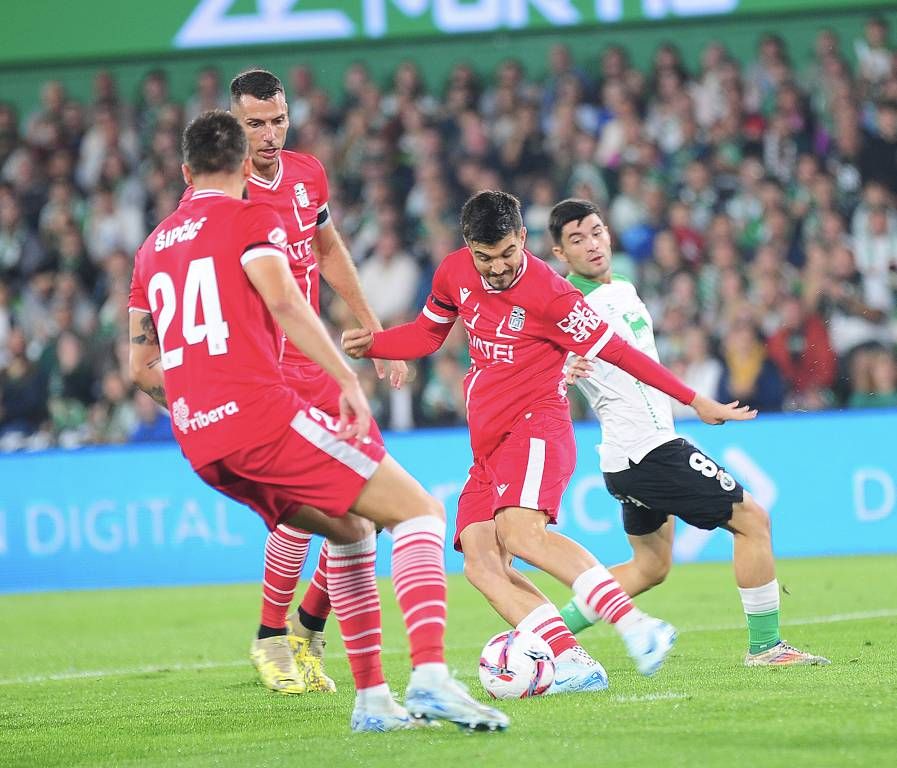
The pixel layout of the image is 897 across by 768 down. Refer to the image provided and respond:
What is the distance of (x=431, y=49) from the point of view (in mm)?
18562

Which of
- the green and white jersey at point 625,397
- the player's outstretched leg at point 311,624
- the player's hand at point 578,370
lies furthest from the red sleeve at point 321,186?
the player's outstretched leg at point 311,624

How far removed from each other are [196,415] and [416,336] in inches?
76.8

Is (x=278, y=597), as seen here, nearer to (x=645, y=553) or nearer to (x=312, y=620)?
(x=312, y=620)

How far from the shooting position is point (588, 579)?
19.2ft

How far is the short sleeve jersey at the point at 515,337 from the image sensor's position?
6145mm

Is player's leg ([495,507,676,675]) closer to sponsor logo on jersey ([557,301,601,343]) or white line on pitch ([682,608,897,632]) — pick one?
sponsor logo on jersey ([557,301,601,343])

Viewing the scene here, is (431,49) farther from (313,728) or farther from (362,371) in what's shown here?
(313,728)

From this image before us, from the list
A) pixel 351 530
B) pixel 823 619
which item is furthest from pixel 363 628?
pixel 823 619

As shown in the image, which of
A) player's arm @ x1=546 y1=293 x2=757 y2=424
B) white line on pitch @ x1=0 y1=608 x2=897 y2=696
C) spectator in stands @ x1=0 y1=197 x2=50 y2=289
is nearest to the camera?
player's arm @ x1=546 y1=293 x2=757 y2=424

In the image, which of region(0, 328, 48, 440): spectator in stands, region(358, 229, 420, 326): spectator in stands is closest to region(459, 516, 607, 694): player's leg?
region(358, 229, 420, 326): spectator in stands

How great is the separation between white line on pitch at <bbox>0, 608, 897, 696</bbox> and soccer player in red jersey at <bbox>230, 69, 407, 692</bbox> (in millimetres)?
1096

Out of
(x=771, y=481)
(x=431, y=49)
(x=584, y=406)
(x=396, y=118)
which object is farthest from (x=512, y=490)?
(x=431, y=49)

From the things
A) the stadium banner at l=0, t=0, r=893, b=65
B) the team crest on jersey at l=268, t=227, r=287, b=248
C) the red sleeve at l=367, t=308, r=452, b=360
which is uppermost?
the stadium banner at l=0, t=0, r=893, b=65

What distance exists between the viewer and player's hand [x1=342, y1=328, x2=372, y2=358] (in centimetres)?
638
